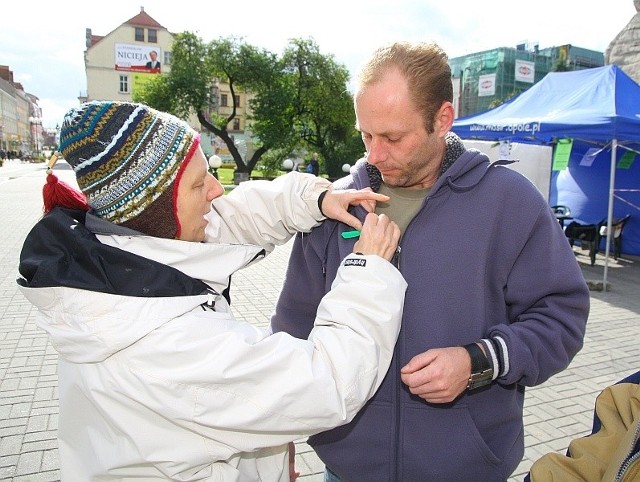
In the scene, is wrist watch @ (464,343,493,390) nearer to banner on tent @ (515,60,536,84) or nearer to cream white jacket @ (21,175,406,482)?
cream white jacket @ (21,175,406,482)

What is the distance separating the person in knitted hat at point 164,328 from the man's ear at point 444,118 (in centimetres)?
52

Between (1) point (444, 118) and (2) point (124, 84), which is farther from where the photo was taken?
(2) point (124, 84)

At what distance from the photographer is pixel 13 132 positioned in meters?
88.6

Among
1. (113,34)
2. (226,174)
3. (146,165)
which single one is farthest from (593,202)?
(113,34)

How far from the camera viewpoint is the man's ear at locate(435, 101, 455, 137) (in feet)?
6.02

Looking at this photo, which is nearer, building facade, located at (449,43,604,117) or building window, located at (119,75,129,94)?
building facade, located at (449,43,604,117)

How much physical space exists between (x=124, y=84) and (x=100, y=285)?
71.6 meters

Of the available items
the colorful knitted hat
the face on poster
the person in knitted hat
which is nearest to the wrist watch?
the person in knitted hat

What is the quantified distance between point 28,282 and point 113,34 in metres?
72.8

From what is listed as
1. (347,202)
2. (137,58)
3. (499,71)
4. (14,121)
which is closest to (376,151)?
(347,202)

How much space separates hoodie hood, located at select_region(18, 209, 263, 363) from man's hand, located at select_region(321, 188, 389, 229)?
1.90ft

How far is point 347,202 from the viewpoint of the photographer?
72.3 inches

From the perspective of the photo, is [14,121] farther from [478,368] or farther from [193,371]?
[478,368]

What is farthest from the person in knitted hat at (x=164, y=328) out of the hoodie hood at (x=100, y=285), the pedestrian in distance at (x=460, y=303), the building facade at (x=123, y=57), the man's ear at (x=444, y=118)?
the building facade at (x=123, y=57)
